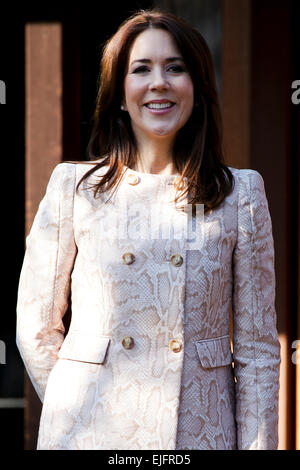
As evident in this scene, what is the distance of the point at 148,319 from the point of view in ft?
6.20

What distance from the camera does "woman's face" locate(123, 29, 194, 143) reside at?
1.97 metres

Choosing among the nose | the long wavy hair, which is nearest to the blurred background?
the long wavy hair

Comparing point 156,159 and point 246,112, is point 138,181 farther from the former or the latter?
point 246,112

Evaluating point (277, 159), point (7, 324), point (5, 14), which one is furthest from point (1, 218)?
point (277, 159)

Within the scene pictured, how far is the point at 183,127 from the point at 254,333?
23.4 inches

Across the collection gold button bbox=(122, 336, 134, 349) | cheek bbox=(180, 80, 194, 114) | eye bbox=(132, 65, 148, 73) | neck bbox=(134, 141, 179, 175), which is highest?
eye bbox=(132, 65, 148, 73)

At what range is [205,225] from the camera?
196 cm

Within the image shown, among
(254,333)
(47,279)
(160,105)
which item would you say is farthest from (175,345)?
(160,105)

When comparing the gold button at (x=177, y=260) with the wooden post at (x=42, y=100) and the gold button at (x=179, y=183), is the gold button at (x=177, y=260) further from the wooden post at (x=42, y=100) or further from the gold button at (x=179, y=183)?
the wooden post at (x=42, y=100)

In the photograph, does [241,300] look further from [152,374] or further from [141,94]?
[141,94]

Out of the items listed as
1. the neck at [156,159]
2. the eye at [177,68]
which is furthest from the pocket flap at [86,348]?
the eye at [177,68]

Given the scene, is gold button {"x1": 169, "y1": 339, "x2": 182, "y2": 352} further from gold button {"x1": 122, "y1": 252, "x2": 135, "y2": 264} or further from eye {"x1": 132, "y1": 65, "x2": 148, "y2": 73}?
eye {"x1": 132, "y1": 65, "x2": 148, "y2": 73}

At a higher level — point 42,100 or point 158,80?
point 42,100
